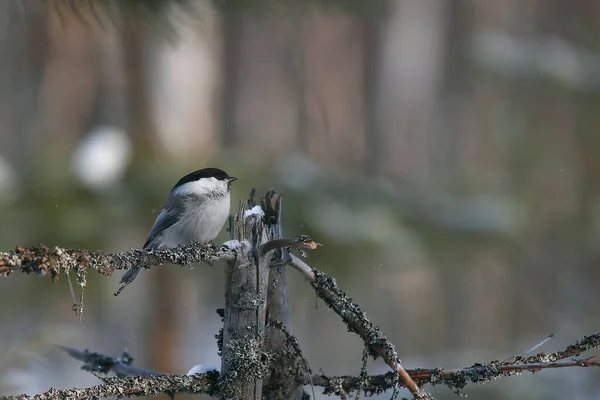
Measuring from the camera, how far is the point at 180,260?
1.61 meters

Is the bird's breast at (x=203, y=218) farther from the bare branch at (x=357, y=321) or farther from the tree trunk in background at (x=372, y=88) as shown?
the tree trunk in background at (x=372, y=88)

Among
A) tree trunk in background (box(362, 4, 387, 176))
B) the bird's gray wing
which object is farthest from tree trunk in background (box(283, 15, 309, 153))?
the bird's gray wing

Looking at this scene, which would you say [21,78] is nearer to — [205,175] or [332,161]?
[332,161]

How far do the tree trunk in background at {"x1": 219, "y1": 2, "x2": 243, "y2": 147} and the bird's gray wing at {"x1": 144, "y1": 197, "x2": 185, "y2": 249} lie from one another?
32.5 ft

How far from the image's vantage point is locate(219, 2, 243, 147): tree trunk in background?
43.7 feet

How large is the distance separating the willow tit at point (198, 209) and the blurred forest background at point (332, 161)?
0.60 metres

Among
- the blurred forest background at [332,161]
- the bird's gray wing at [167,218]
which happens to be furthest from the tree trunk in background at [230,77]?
the bird's gray wing at [167,218]

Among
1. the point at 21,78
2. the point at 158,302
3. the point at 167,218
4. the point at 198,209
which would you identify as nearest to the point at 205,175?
the point at 198,209

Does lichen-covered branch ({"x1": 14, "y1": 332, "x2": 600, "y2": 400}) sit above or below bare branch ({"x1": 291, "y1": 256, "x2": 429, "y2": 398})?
below

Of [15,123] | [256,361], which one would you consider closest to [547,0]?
[15,123]

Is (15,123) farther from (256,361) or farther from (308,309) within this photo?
(256,361)

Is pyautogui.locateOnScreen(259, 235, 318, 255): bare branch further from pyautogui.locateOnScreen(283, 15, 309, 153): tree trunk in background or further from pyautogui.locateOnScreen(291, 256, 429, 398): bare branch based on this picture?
pyautogui.locateOnScreen(283, 15, 309, 153): tree trunk in background

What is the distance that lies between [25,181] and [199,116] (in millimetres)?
3203

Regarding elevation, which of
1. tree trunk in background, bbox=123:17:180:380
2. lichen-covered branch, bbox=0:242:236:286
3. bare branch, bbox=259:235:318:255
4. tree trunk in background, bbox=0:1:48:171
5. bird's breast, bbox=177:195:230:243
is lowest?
lichen-covered branch, bbox=0:242:236:286
